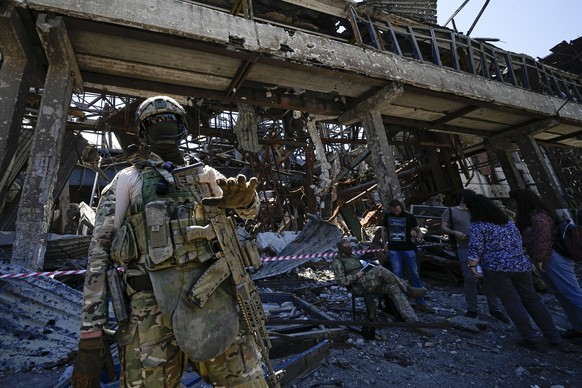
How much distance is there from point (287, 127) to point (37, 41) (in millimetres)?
5411

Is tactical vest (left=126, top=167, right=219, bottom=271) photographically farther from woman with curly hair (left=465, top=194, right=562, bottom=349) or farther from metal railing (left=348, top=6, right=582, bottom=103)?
metal railing (left=348, top=6, right=582, bottom=103)

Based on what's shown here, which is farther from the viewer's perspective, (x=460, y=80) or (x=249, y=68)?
(x=460, y=80)

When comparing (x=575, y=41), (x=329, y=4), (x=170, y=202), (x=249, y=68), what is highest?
(x=575, y=41)

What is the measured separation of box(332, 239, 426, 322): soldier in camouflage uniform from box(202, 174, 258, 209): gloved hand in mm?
2730

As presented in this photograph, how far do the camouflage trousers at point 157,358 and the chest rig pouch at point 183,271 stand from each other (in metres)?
0.11

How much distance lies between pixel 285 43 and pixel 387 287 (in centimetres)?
399

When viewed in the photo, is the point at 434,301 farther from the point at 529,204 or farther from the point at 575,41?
the point at 575,41

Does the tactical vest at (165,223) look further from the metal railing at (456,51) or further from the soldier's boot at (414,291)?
the metal railing at (456,51)

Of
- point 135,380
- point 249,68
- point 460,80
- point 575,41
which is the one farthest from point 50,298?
point 575,41

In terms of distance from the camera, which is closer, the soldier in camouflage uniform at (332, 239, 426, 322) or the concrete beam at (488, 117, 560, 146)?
the soldier in camouflage uniform at (332, 239, 426, 322)

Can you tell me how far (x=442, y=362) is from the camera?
2877 millimetres

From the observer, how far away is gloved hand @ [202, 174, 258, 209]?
128 centimetres

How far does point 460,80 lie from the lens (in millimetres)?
6309

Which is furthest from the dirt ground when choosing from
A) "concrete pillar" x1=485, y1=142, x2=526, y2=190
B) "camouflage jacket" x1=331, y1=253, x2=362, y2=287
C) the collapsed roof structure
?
"concrete pillar" x1=485, y1=142, x2=526, y2=190
